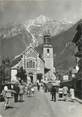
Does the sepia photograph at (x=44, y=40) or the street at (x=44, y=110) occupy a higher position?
the sepia photograph at (x=44, y=40)

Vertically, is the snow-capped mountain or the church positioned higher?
the snow-capped mountain

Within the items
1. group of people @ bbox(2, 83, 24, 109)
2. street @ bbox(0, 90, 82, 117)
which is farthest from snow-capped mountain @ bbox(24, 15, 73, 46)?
street @ bbox(0, 90, 82, 117)

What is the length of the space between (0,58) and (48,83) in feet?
3.41

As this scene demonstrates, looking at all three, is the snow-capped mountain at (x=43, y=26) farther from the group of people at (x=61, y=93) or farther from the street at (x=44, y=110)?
the street at (x=44, y=110)

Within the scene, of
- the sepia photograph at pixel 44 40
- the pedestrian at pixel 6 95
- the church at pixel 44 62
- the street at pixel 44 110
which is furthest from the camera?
the church at pixel 44 62

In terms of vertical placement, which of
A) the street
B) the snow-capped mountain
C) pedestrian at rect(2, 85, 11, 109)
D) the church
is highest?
the snow-capped mountain

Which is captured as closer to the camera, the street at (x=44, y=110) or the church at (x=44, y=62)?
the street at (x=44, y=110)

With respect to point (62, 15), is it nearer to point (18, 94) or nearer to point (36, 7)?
point (36, 7)

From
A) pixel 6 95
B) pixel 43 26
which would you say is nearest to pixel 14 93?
pixel 6 95

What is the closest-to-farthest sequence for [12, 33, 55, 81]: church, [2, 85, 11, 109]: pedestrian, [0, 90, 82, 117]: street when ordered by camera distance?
1. [0, 90, 82, 117]: street
2. [2, 85, 11, 109]: pedestrian
3. [12, 33, 55, 81]: church

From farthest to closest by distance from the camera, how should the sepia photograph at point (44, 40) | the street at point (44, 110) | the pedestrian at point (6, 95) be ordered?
the pedestrian at point (6, 95) → the sepia photograph at point (44, 40) → the street at point (44, 110)

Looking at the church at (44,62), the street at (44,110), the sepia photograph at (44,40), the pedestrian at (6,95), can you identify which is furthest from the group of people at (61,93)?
the pedestrian at (6,95)

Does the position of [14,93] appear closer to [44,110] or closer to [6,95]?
[6,95]

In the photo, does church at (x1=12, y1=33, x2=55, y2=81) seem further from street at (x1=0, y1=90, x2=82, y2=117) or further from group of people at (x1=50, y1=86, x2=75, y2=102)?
street at (x1=0, y1=90, x2=82, y2=117)
